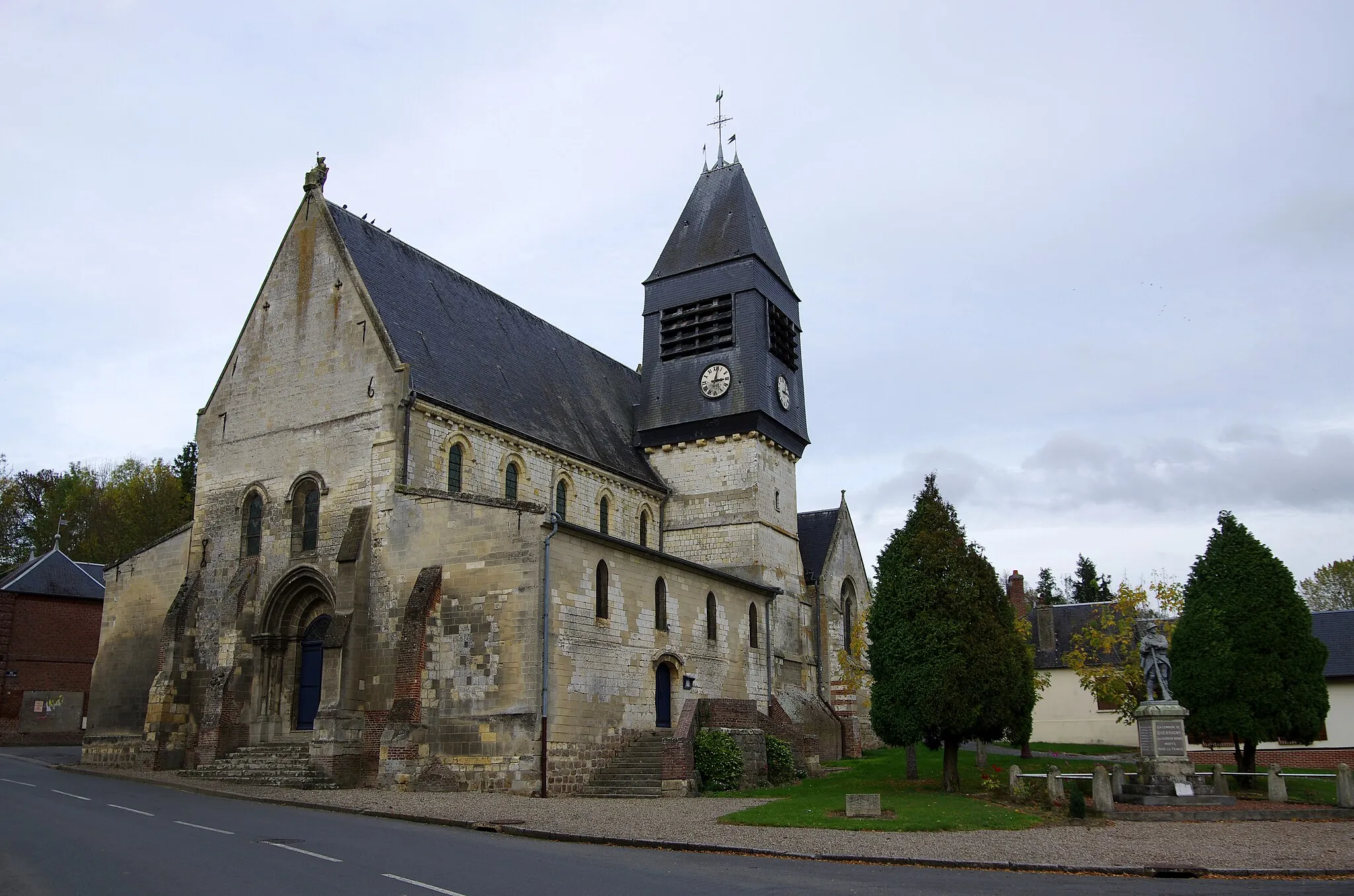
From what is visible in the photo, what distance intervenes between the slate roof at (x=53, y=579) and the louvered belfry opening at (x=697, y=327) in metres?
26.4

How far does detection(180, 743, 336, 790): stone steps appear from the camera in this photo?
22078 mm

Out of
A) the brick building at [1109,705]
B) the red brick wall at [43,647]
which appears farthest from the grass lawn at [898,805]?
the red brick wall at [43,647]

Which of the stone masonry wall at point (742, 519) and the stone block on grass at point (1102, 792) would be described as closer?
the stone block on grass at point (1102, 792)

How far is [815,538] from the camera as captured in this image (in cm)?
3956

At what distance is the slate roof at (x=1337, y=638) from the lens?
37.0 m

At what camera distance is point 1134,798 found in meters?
20.1

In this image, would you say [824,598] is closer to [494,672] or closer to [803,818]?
[494,672]

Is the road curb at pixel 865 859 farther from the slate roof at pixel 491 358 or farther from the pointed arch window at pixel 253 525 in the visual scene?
the slate roof at pixel 491 358

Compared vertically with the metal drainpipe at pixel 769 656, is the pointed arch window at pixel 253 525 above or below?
above

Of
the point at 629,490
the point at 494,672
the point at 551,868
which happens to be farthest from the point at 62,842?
the point at 629,490

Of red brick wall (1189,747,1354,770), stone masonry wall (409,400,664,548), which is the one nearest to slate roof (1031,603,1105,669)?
red brick wall (1189,747,1354,770)

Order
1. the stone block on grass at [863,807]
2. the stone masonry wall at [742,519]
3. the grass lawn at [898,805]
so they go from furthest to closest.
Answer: the stone masonry wall at [742,519]
the stone block on grass at [863,807]
the grass lawn at [898,805]

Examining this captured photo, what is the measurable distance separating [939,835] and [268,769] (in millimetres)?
15232

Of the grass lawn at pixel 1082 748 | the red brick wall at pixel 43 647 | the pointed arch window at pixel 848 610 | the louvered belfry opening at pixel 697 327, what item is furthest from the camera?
the grass lawn at pixel 1082 748
